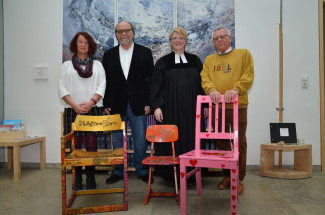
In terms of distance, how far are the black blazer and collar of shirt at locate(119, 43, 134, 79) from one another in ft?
0.14

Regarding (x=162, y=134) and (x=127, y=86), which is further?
(x=127, y=86)

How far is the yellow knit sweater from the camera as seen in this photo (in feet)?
7.97

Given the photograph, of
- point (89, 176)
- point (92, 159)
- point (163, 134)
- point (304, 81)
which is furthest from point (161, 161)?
point (304, 81)

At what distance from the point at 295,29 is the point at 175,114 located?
220 cm

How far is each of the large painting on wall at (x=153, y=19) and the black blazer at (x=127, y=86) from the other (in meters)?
0.84

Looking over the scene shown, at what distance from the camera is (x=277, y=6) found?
3486mm

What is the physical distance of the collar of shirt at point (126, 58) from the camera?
2.84 meters

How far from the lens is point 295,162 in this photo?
3.38 meters

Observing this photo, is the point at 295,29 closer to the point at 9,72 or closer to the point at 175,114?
the point at 175,114

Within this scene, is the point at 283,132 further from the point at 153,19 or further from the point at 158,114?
the point at 153,19

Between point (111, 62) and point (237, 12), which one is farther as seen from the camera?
point (237, 12)

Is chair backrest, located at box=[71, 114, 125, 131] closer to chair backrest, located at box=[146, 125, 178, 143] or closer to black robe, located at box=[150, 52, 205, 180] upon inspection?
chair backrest, located at box=[146, 125, 178, 143]

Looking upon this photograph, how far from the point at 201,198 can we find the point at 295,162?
5.80ft

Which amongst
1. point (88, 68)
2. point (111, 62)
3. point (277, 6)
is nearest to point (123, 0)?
point (111, 62)
